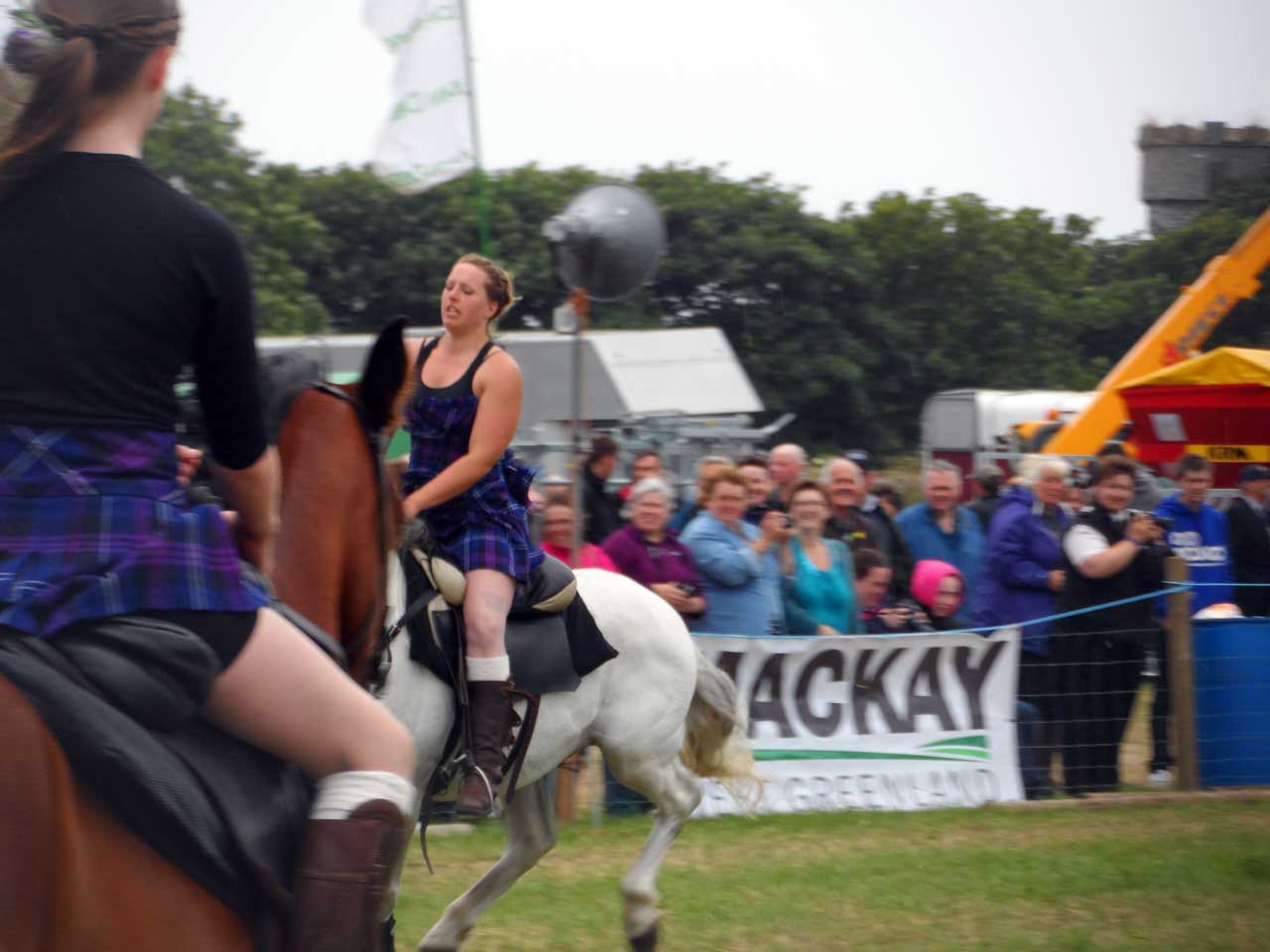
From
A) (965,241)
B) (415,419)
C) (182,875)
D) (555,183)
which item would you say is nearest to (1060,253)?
(965,241)

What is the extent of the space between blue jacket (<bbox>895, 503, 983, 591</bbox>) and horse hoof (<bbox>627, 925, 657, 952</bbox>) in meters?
4.49

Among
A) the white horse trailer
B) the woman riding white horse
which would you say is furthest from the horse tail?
the white horse trailer

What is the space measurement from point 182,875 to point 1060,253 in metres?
45.2

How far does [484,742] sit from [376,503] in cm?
202

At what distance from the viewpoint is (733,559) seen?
27.5 feet

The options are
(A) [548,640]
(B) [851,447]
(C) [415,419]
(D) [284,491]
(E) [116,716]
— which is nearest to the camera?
(E) [116,716]

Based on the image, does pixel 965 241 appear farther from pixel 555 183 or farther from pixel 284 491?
pixel 284 491

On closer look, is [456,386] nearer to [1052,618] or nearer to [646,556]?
[646,556]

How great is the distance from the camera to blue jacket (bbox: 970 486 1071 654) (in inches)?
353

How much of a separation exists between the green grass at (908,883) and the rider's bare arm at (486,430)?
86.8 inches

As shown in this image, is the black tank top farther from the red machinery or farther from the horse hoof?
the red machinery

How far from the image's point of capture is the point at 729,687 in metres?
6.34

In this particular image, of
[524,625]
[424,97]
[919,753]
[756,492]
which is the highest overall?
[424,97]

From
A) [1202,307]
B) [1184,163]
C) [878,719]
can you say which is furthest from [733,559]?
[1184,163]
